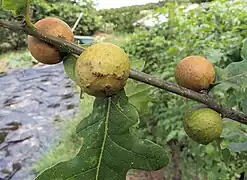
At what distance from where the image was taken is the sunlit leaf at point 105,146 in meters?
0.81

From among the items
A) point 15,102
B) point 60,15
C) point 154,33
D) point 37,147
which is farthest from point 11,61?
point 154,33

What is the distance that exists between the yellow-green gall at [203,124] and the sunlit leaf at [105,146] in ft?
0.43

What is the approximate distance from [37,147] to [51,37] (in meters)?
4.99

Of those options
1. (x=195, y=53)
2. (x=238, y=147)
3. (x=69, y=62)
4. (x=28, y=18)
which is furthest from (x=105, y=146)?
(x=195, y=53)

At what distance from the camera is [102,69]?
0.68 m

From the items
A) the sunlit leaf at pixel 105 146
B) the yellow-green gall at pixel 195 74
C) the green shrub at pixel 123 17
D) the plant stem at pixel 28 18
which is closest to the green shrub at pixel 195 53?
the yellow-green gall at pixel 195 74

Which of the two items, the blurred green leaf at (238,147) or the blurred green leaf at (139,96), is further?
the blurred green leaf at (238,147)

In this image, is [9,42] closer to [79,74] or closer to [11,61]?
[11,61]

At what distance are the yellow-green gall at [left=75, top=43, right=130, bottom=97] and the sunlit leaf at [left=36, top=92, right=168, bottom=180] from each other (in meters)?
0.13

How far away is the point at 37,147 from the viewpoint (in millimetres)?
5566

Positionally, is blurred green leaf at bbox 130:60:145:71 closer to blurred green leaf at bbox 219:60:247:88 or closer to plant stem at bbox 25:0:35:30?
blurred green leaf at bbox 219:60:247:88

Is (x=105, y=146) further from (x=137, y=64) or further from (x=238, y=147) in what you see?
(x=238, y=147)

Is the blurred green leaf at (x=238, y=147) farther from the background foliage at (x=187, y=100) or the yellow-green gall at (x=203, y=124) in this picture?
the yellow-green gall at (x=203, y=124)

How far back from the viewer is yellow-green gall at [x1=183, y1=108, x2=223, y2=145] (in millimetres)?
861
